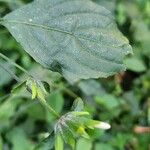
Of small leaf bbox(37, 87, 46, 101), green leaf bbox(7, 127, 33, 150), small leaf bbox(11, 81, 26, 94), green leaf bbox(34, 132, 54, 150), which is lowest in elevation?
green leaf bbox(7, 127, 33, 150)

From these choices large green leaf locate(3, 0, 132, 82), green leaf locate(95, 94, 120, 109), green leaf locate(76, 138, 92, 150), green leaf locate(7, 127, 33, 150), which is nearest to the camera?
large green leaf locate(3, 0, 132, 82)

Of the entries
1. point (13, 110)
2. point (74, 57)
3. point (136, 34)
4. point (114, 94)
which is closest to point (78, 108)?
point (74, 57)

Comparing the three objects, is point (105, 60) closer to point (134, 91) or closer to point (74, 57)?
point (74, 57)

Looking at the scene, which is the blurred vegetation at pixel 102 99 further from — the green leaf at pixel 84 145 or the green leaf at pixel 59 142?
the green leaf at pixel 59 142

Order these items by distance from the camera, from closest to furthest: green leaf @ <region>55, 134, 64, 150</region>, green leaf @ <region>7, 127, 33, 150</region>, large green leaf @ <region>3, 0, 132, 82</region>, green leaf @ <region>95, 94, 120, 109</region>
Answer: green leaf @ <region>55, 134, 64, 150</region>
large green leaf @ <region>3, 0, 132, 82</region>
green leaf @ <region>7, 127, 33, 150</region>
green leaf @ <region>95, 94, 120, 109</region>

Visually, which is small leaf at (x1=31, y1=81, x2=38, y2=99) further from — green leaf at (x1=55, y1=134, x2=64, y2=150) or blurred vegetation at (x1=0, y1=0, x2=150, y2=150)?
blurred vegetation at (x1=0, y1=0, x2=150, y2=150)

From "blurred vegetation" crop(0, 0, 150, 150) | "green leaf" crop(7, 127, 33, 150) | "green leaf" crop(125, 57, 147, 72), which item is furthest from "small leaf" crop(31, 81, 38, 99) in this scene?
"green leaf" crop(125, 57, 147, 72)

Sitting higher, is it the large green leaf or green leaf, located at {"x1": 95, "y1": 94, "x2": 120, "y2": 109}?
the large green leaf

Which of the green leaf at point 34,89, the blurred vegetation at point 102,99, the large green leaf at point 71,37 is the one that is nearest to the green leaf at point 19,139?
the blurred vegetation at point 102,99
